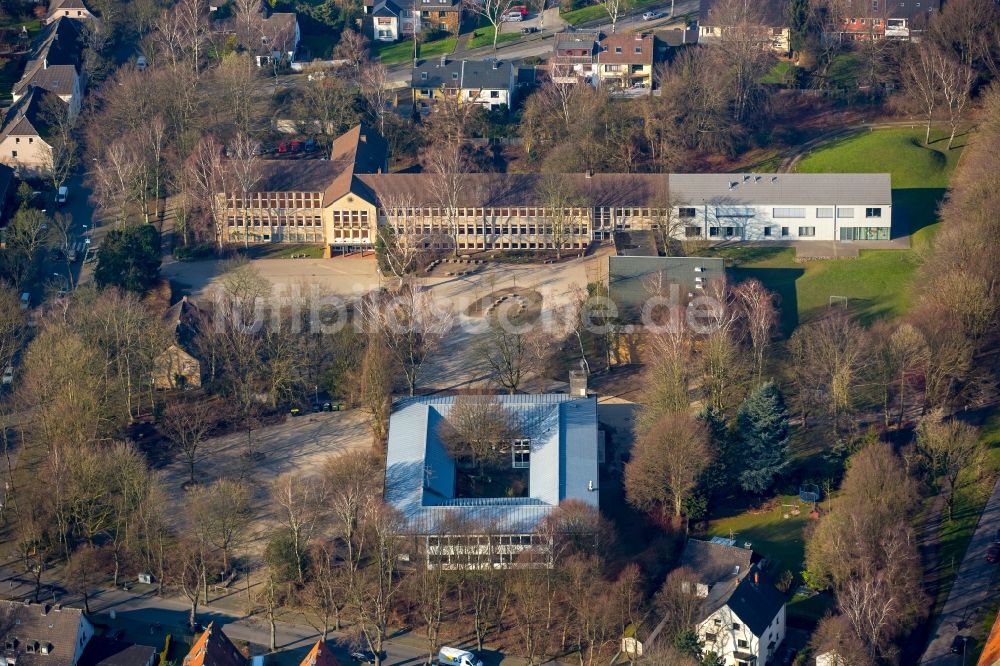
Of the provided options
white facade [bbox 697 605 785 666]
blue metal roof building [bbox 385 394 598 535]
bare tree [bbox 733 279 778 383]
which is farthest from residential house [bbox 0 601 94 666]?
bare tree [bbox 733 279 778 383]

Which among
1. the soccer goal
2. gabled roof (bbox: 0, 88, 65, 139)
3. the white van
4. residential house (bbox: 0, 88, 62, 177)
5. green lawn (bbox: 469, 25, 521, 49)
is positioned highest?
green lawn (bbox: 469, 25, 521, 49)

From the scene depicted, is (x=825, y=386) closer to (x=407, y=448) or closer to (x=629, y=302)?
(x=629, y=302)

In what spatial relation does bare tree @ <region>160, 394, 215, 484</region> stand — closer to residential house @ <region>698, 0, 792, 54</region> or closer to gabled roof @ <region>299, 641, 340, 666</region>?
gabled roof @ <region>299, 641, 340, 666</region>

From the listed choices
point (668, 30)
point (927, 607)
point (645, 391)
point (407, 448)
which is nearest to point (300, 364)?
point (407, 448)

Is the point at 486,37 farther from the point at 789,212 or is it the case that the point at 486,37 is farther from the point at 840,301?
the point at 840,301

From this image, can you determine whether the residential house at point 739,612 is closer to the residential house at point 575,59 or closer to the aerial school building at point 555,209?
the aerial school building at point 555,209
